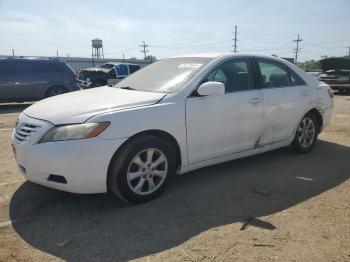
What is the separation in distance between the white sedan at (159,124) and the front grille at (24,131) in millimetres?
14

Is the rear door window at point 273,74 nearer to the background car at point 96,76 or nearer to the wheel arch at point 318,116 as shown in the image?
the wheel arch at point 318,116

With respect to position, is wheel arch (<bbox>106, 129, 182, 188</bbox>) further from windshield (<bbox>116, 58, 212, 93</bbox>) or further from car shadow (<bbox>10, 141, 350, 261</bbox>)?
windshield (<bbox>116, 58, 212, 93</bbox>)

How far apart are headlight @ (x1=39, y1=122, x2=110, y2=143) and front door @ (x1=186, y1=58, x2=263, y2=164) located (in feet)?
3.47

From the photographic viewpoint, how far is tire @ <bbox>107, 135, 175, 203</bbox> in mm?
3574

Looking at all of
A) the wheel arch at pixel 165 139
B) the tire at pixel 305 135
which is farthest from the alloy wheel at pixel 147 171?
the tire at pixel 305 135

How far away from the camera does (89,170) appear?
3422mm

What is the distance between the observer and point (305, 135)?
578cm

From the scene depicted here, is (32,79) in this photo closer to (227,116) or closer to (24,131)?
(24,131)

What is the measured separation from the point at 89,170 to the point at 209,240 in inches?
49.7

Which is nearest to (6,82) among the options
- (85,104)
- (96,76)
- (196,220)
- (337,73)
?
(96,76)

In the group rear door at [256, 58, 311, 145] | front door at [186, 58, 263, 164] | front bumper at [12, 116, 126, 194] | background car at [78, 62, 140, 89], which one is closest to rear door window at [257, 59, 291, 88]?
rear door at [256, 58, 311, 145]

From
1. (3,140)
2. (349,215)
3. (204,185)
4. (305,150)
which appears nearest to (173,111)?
(204,185)

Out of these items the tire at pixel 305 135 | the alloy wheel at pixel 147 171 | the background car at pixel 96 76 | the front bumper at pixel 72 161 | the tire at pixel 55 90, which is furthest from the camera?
the background car at pixel 96 76

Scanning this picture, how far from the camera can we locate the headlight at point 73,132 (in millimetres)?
3391
